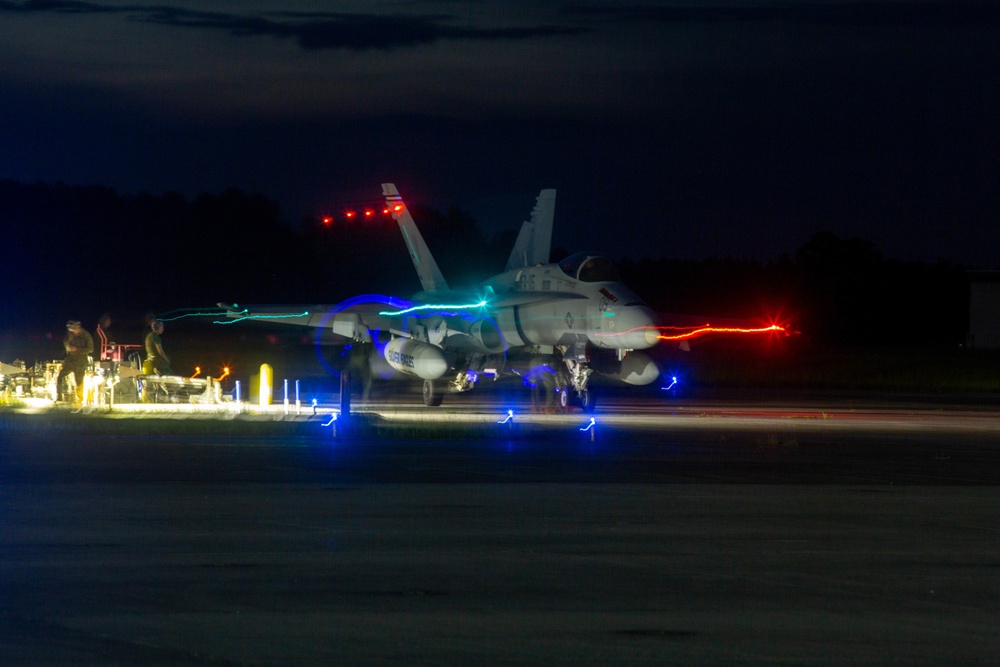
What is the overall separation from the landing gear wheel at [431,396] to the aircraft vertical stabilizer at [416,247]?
4541 millimetres

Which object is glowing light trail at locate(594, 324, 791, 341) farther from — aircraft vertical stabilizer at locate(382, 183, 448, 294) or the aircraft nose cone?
aircraft vertical stabilizer at locate(382, 183, 448, 294)

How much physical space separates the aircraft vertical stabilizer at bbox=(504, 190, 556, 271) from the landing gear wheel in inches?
130

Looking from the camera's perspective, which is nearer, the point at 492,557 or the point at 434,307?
the point at 492,557

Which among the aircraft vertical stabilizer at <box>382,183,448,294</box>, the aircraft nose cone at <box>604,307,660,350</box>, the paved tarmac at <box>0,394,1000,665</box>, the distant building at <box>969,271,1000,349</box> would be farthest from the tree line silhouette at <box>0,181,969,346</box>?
the paved tarmac at <box>0,394,1000,665</box>

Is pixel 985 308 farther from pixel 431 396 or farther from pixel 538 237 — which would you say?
pixel 431 396

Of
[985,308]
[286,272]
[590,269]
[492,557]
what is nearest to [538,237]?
[590,269]

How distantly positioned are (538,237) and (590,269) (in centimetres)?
398

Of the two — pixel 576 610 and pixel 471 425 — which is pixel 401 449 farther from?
pixel 576 610

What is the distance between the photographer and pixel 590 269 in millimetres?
25734

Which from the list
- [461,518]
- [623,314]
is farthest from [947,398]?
[461,518]

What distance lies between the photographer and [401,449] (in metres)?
17.0

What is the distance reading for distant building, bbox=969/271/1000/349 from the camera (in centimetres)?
8875

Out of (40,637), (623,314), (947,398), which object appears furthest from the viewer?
(947,398)

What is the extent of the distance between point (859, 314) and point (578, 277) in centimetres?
7900
